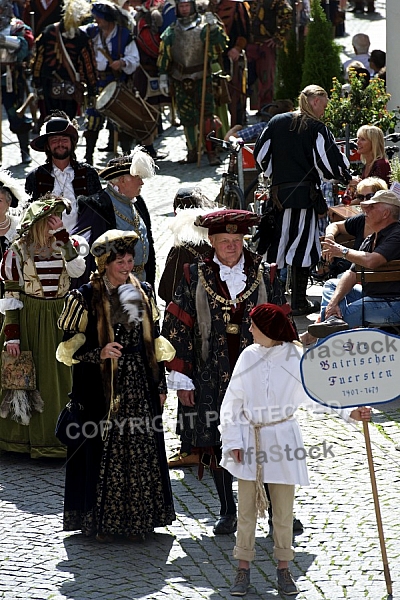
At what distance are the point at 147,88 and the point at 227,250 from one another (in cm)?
1145

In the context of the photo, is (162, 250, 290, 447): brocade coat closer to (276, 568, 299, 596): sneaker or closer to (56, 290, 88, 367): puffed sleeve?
(56, 290, 88, 367): puffed sleeve

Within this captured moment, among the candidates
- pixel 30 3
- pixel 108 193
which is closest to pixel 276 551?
pixel 108 193

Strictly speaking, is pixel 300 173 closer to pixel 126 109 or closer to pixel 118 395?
pixel 118 395

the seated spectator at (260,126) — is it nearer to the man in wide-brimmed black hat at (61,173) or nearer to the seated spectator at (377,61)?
the seated spectator at (377,61)

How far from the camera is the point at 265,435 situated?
6.19 meters

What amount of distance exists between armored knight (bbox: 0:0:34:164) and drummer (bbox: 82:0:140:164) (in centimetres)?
107

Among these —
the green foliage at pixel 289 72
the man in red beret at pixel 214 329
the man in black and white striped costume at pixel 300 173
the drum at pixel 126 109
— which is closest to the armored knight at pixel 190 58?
the drum at pixel 126 109

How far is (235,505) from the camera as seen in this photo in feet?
23.1

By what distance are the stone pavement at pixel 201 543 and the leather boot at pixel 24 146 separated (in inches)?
374

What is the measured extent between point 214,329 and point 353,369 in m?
1.05

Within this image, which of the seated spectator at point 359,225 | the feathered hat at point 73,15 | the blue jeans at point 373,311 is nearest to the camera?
the blue jeans at point 373,311

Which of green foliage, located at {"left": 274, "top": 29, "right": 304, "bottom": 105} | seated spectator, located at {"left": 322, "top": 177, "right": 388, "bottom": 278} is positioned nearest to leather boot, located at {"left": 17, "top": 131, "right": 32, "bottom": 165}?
green foliage, located at {"left": 274, "top": 29, "right": 304, "bottom": 105}

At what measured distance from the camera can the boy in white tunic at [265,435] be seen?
6148 mm

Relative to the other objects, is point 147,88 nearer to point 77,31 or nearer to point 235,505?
point 77,31
